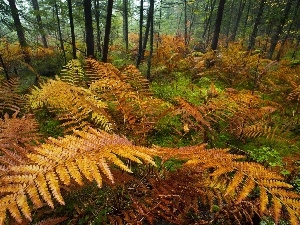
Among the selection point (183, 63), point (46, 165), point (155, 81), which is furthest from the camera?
point (183, 63)

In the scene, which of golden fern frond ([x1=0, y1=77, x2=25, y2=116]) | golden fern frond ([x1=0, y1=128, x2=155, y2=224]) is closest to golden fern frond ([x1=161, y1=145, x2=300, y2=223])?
golden fern frond ([x1=0, y1=128, x2=155, y2=224])

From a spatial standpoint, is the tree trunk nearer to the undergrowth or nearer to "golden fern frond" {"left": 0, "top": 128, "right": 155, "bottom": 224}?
the undergrowth

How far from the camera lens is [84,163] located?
149 cm

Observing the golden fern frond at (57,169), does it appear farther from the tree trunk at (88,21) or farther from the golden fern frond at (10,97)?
the tree trunk at (88,21)

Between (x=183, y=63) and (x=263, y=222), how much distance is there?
332 inches

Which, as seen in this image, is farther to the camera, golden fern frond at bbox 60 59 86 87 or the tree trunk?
the tree trunk

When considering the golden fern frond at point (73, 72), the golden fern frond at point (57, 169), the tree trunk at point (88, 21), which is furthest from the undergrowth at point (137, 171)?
the tree trunk at point (88, 21)

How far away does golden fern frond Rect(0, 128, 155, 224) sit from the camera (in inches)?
51.8

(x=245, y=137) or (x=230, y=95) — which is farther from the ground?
(x=230, y=95)

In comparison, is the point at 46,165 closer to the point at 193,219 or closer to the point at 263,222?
the point at 193,219

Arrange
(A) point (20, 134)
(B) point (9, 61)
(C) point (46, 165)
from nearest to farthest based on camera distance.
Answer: (C) point (46, 165) < (A) point (20, 134) < (B) point (9, 61)

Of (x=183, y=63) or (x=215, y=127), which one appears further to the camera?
(x=183, y=63)

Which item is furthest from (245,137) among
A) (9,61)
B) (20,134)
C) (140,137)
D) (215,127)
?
(9,61)

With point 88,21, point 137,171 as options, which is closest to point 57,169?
point 137,171
